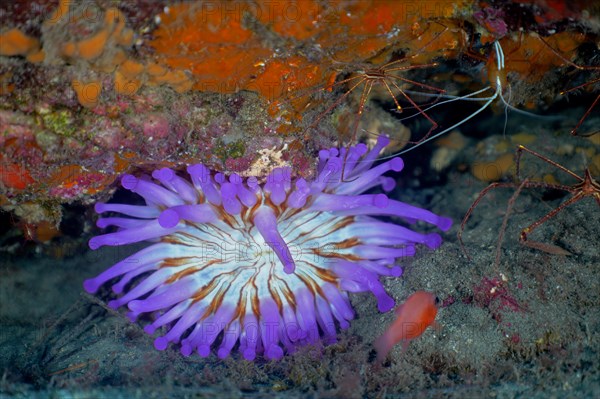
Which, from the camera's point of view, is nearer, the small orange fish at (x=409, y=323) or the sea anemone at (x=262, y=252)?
the small orange fish at (x=409, y=323)

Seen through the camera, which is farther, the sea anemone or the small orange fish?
the sea anemone

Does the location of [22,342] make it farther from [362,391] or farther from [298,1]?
[298,1]

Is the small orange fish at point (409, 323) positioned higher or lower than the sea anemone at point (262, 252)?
lower

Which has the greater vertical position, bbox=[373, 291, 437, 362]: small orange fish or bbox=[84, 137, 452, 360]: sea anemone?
bbox=[84, 137, 452, 360]: sea anemone

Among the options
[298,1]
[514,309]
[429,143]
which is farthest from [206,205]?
[429,143]
